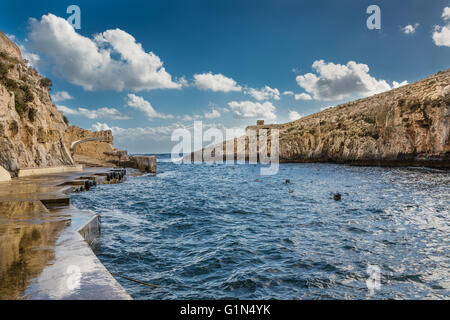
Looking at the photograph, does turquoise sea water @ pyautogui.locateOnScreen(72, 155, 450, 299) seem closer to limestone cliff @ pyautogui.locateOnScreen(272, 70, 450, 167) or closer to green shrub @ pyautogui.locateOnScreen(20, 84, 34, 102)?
green shrub @ pyautogui.locateOnScreen(20, 84, 34, 102)

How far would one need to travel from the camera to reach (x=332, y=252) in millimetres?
7926

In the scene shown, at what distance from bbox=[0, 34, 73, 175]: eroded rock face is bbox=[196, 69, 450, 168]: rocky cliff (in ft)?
162

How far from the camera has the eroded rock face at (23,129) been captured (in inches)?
724

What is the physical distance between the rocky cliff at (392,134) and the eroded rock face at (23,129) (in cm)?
4938

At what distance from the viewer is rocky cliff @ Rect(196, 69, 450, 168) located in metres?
39.2

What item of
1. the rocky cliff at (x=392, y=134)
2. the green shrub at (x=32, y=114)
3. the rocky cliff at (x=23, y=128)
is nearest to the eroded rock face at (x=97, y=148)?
the rocky cliff at (x=23, y=128)

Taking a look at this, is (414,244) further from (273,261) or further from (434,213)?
(434,213)

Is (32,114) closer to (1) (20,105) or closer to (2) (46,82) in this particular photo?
(1) (20,105)

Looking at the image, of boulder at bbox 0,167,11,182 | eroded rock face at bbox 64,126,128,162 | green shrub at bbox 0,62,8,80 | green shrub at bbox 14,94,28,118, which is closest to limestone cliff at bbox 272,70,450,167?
eroded rock face at bbox 64,126,128,162

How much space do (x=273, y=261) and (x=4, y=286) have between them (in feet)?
18.9

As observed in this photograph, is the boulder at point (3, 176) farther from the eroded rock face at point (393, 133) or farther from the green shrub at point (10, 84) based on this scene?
the eroded rock face at point (393, 133)

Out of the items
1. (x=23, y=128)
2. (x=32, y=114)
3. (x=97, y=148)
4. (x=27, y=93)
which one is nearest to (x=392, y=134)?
(x=32, y=114)

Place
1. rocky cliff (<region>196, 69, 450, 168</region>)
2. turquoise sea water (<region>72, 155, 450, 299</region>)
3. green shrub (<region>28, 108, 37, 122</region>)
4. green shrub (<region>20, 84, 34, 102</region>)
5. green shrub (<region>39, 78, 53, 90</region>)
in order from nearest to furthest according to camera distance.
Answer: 1. turquoise sea water (<region>72, 155, 450, 299</region>)
2. green shrub (<region>28, 108, 37, 122</region>)
3. green shrub (<region>20, 84, 34, 102</region>)
4. rocky cliff (<region>196, 69, 450, 168</region>)
5. green shrub (<region>39, 78, 53, 90</region>)
